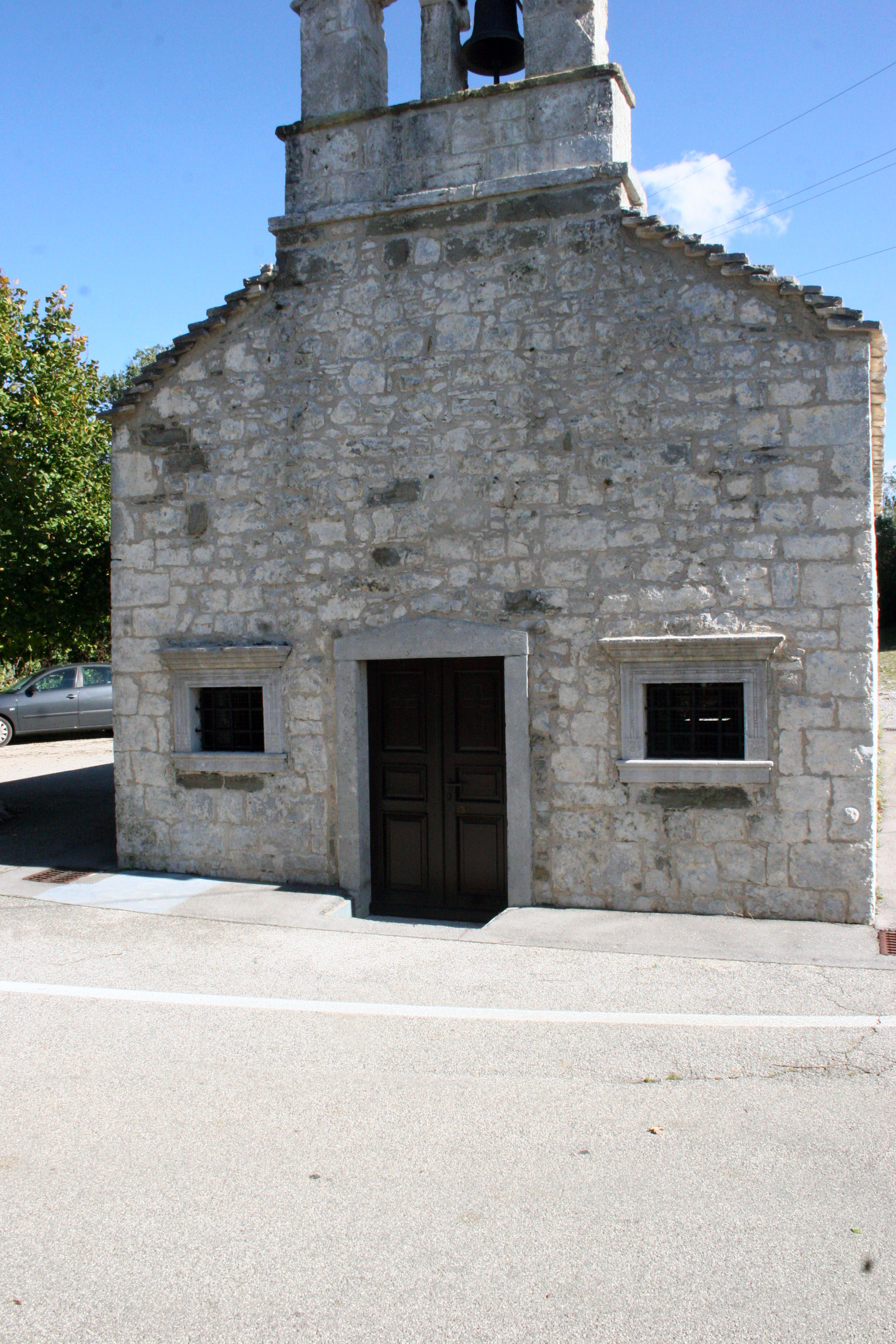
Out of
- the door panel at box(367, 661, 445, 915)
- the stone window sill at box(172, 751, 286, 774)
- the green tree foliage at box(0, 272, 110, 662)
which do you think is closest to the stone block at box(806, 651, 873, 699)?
the door panel at box(367, 661, 445, 915)

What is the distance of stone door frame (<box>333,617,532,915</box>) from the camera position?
23.9 ft

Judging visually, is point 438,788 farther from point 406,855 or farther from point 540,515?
point 540,515

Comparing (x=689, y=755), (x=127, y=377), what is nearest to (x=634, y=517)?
(x=689, y=755)

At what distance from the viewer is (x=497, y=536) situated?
7312 millimetres

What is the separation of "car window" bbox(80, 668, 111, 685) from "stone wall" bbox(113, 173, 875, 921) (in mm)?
12660

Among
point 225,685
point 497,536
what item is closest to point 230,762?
point 225,685

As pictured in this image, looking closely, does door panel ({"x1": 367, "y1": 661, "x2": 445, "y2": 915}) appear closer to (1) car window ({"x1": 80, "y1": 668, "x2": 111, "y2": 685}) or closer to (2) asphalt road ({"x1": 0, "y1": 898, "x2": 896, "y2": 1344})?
(2) asphalt road ({"x1": 0, "y1": 898, "x2": 896, "y2": 1344})

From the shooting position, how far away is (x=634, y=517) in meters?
7.00

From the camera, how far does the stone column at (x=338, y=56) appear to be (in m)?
7.78

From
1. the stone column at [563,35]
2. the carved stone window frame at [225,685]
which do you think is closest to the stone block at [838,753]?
the carved stone window frame at [225,685]

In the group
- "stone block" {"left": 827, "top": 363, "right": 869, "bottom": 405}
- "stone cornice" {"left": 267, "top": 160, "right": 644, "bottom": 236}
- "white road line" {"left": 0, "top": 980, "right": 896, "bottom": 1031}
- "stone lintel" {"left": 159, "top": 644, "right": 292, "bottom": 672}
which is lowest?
"white road line" {"left": 0, "top": 980, "right": 896, "bottom": 1031}

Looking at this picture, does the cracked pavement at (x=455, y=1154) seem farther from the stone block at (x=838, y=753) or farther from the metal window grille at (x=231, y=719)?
the metal window grille at (x=231, y=719)

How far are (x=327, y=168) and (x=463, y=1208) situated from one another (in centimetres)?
761

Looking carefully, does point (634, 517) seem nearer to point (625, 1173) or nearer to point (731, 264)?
point (731, 264)
